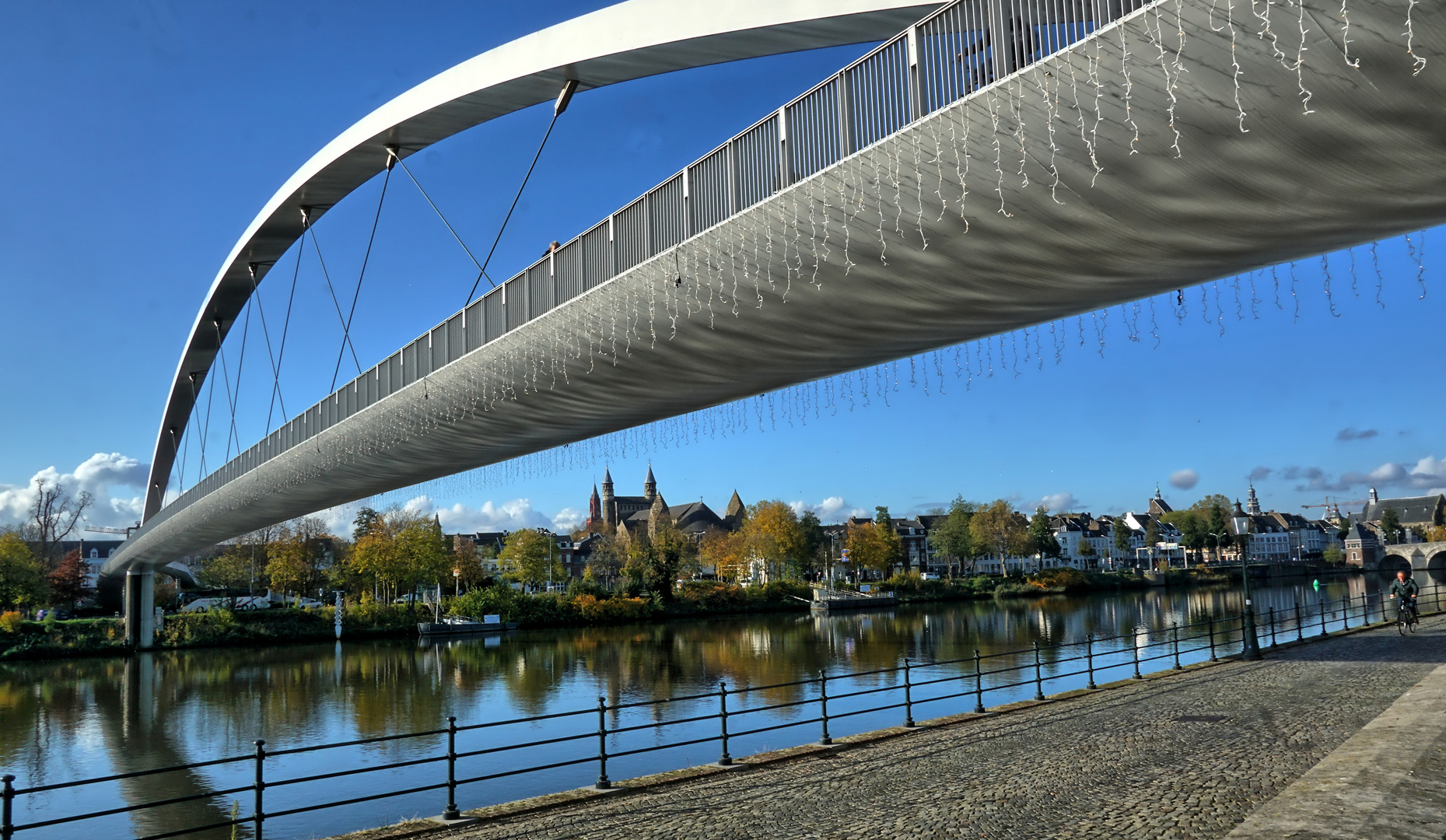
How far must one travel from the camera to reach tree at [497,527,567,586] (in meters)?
66.7

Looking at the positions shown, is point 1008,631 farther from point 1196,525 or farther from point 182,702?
point 1196,525

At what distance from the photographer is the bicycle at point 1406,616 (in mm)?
19359

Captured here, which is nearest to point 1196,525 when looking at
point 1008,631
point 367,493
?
point 1008,631

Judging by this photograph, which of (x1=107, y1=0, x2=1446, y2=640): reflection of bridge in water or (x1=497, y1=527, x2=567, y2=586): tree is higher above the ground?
(x1=107, y1=0, x2=1446, y2=640): reflection of bridge in water

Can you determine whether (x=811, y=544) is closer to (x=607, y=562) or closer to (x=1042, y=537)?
(x=607, y=562)

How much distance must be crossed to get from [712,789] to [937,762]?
2376mm

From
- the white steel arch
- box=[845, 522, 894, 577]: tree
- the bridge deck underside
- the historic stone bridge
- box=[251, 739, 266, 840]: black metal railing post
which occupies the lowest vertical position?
the historic stone bridge

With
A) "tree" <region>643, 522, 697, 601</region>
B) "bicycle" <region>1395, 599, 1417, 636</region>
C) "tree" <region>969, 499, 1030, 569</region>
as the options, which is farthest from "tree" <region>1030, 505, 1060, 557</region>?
"bicycle" <region>1395, 599, 1417, 636</region>

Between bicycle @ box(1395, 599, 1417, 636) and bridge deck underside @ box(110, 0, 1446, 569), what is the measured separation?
47.0 ft

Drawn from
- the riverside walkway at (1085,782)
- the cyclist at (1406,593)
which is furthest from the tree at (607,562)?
the riverside walkway at (1085,782)

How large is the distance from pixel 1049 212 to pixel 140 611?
5024 cm

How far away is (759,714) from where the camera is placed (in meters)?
19.8

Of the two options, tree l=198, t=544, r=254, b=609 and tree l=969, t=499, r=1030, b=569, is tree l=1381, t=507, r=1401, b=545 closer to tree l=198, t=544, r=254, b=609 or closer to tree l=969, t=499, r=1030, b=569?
tree l=969, t=499, r=1030, b=569

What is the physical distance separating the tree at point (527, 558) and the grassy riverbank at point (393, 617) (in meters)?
12.1
